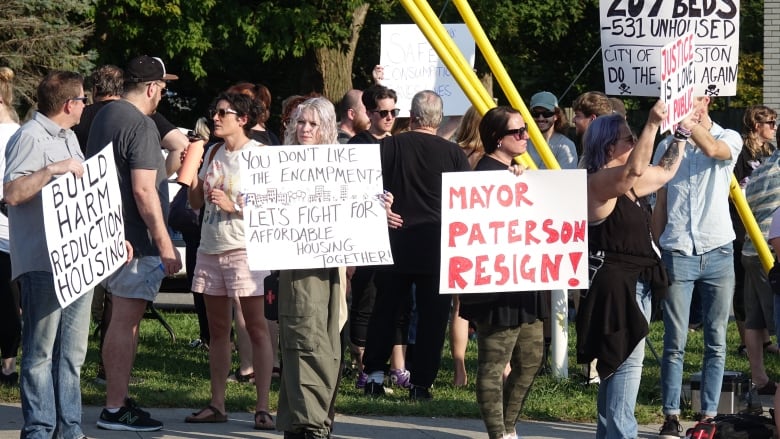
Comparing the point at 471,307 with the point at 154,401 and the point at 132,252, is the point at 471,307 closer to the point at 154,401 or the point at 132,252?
the point at 132,252

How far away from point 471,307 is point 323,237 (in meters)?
0.84

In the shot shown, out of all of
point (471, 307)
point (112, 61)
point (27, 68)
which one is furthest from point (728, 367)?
point (112, 61)

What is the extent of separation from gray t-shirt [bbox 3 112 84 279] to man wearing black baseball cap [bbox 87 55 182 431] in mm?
610

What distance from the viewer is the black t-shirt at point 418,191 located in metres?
8.46

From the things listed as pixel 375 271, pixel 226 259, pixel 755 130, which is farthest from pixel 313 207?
pixel 755 130

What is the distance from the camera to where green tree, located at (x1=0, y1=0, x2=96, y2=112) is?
2283 cm

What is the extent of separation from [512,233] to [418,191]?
6.37ft

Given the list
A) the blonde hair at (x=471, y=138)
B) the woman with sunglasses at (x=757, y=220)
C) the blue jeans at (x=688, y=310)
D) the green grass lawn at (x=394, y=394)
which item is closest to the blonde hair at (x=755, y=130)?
the woman with sunglasses at (x=757, y=220)

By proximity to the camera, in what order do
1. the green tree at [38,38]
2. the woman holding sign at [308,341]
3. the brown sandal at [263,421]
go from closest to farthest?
the woman holding sign at [308,341]
the brown sandal at [263,421]
the green tree at [38,38]

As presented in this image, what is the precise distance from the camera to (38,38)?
75.1 ft

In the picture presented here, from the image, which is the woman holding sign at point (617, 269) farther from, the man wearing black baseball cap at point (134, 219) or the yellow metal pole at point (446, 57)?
the man wearing black baseball cap at point (134, 219)

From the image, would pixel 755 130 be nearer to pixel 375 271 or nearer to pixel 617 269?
pixel 375 271

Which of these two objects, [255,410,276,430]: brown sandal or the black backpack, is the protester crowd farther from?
the black backpack

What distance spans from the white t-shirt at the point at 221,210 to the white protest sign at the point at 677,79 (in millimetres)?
2252
